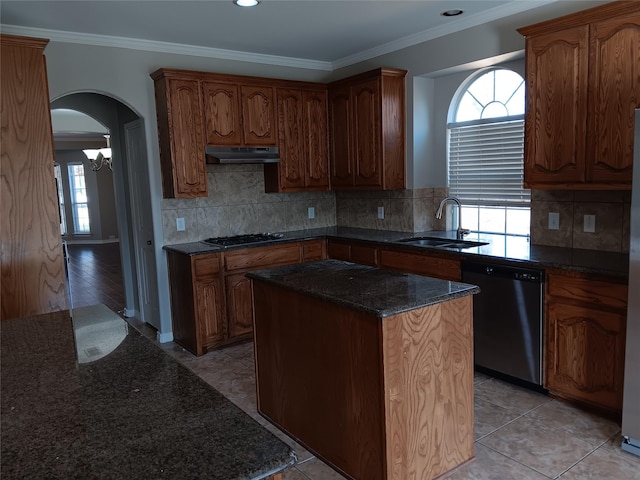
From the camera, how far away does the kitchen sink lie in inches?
157

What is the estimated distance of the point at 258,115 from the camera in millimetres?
4613

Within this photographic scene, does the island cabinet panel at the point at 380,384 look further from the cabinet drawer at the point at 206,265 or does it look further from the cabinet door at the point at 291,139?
the cabinet door at the point at 291,139

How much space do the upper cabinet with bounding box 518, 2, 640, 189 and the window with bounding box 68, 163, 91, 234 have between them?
11793 mm

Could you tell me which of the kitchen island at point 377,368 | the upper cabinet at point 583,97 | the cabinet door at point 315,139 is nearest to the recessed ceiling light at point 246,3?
the cabinet door at point 315,139

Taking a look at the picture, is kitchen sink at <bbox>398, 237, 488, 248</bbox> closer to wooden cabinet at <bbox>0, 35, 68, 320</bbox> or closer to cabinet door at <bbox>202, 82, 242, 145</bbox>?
cabinet door at <bbox>202, 82, 242, 145</bbox>

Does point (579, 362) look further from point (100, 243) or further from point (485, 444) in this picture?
point (100, 243)

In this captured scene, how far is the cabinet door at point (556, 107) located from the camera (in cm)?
300

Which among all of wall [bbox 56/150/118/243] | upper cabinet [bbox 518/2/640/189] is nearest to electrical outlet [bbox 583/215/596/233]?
upper cabinet [bbox 518/2/640/189]

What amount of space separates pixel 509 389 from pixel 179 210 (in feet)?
10.3

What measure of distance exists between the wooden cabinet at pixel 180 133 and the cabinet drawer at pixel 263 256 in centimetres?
66

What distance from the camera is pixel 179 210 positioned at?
4.53 m

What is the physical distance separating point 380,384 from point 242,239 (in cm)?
274

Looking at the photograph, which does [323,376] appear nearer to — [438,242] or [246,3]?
[438,242]

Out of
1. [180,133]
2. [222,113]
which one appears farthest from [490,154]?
[180,133]
